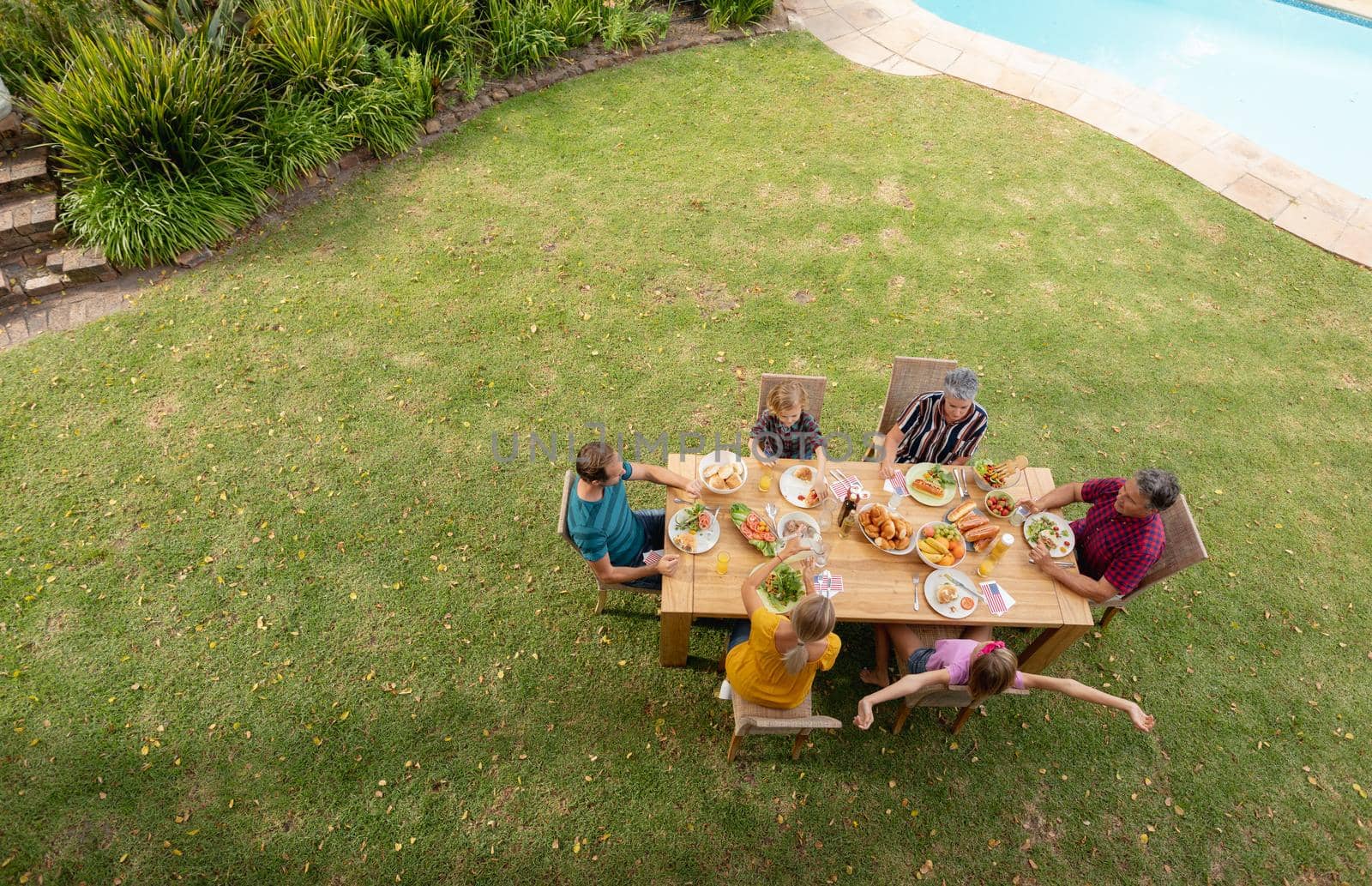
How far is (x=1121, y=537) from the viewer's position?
178 inches

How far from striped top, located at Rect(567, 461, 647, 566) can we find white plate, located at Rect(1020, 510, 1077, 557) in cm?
263

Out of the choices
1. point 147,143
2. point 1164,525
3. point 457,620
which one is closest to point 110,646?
point 457,620

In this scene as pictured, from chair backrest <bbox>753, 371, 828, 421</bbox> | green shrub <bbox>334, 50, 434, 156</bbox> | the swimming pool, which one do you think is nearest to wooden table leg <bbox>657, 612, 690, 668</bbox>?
chair backrest <bbox>753, 371, 828, 421</bbox>

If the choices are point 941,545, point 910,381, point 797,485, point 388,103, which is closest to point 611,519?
point 797,485

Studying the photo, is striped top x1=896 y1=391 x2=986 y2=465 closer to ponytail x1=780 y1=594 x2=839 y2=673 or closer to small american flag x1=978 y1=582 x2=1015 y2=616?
small american flag x1=978 y1=582 x2=1015 y2=616

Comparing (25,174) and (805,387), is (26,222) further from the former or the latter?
(805,387)

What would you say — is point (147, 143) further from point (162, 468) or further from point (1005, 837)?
point (1005, 837)

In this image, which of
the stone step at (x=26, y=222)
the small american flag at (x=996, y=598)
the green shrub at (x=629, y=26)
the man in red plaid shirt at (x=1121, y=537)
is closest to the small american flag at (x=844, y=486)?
the small american flag at (x=996, y=598)

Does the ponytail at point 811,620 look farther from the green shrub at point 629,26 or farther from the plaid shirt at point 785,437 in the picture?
the green shrub at point 629,26

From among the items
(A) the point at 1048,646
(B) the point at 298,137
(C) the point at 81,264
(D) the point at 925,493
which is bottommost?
(A) the point at 1048,646

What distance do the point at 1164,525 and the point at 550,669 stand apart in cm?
447

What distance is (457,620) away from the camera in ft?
17.8

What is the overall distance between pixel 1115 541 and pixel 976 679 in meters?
1.49

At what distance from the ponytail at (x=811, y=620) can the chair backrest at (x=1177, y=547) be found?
2368mm
